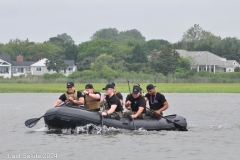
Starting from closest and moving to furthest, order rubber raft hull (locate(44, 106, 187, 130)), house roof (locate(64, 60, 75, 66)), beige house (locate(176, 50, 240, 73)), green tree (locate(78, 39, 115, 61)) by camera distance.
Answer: rubber raft hull (locate(44, 106, 187, 130)), beige house (locate(176, 50, 240, 73)), house roof (locate(64, 60, 75, 66)), green tree (locate(78, 39, 115, 61))

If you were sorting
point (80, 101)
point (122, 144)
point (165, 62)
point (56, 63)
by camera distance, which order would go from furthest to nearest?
1. point (56, 63)
2. point (165, 62)
3. point (80, 101)
4. point (122, 144)

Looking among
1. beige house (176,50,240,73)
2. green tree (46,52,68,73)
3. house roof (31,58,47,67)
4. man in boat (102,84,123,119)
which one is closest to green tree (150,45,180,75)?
beige house (176,50,240,73)

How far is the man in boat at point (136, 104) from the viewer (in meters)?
23.9

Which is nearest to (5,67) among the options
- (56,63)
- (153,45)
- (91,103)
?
(56,63)

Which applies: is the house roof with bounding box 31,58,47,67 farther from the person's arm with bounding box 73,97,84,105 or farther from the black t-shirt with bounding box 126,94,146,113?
the black t-shirt with bounding box 126,94,146,113

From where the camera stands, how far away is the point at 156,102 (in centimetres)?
2498

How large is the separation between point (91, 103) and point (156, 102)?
229cm

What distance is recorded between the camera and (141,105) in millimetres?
23969

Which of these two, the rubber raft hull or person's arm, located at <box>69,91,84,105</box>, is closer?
the rubber raft hull

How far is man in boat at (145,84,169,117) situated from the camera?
81.0 feet

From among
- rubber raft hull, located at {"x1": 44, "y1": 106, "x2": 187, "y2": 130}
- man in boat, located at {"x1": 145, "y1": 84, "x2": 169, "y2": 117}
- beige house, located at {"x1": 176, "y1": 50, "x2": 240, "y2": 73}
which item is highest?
beige house, located at {"x1": 176, "y1": 50, "x2": 240, "y2": 73}

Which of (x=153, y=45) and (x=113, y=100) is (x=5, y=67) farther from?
(x=113, y=100)

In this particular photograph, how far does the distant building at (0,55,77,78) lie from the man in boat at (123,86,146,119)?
96159 millimetres

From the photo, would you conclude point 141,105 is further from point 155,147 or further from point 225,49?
point 225,49
